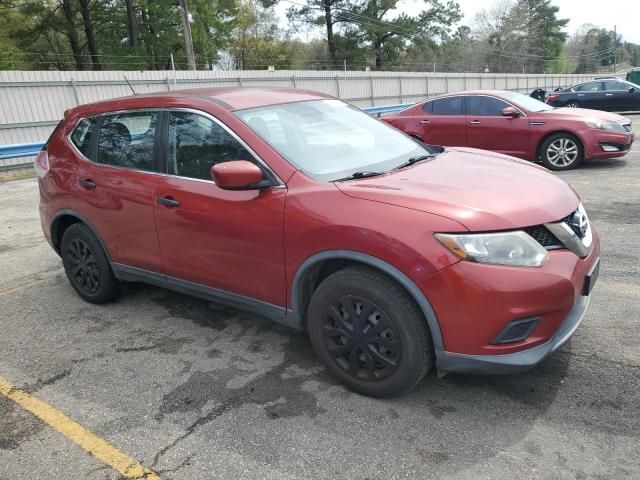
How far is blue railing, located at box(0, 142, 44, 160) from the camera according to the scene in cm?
1293

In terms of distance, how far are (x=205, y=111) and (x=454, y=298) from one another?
2056 millimetres

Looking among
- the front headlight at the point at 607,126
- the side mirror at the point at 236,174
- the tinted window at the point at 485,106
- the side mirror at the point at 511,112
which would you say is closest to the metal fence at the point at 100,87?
the tinted window at the point at 485,106

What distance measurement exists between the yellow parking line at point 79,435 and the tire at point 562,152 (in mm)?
8551

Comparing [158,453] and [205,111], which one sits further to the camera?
[205,111]

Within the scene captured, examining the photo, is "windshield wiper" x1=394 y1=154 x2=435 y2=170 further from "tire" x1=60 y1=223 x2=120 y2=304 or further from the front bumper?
"tire" x1=60 y1=223 x2=120 y2=304

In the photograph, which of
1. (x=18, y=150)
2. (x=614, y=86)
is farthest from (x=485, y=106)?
(x=614, y=86)

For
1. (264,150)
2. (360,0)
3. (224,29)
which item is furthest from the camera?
(360,0)

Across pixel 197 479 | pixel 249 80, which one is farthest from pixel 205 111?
pixel 249 80

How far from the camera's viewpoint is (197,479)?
2.41 meters

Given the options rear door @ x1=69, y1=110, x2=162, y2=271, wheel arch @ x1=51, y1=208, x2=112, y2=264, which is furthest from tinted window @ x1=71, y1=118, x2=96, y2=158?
wheel arch @ x1=51, y1=208, x2=112, y2=264

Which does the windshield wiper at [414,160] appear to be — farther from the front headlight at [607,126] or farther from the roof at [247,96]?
the front headlight at [607,126]

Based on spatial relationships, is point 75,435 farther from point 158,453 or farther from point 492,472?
point 492,472

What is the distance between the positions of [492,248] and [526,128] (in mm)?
7424

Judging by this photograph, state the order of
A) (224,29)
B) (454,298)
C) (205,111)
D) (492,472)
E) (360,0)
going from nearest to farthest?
1. (492,472)
2. (454,298)
3. (205,111)
4. (224,29)
5. (360,0)
